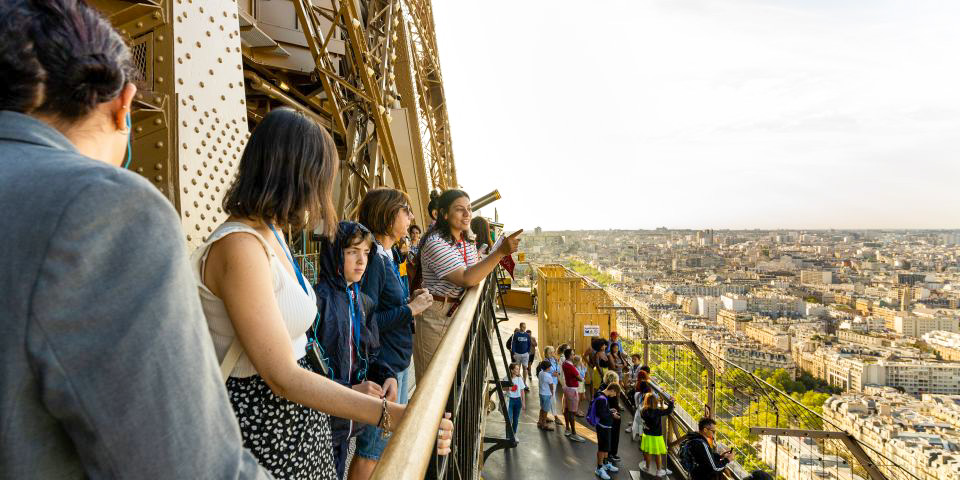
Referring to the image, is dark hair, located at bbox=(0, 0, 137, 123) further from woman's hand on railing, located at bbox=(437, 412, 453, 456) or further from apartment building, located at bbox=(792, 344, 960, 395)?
apartment building, located at bbox=(792, 344, 960, 395)

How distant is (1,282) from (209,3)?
7.66ft

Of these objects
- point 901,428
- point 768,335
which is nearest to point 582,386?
point 901,428

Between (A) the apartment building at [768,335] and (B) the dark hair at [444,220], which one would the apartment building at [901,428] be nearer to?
(A) the apartment building at [768,335]

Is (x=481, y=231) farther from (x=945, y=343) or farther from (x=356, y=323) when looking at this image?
(x=945, y=343)

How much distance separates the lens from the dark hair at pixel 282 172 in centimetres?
127

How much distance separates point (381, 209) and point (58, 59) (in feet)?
7.19

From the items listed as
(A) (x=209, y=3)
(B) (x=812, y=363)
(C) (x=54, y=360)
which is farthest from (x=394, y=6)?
(B) (x=812, y=363)

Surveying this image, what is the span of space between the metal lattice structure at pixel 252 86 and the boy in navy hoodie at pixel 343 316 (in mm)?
667

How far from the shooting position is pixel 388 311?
249 centimetres

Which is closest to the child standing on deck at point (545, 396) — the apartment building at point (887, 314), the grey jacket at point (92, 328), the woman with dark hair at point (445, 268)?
the woman with dark hair at point (445, 268)

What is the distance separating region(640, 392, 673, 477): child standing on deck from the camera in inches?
291

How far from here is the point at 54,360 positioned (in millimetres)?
459

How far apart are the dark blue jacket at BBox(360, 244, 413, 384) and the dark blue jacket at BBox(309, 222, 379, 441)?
0.30 meters

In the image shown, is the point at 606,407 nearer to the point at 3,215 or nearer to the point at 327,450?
the point at 327,450
